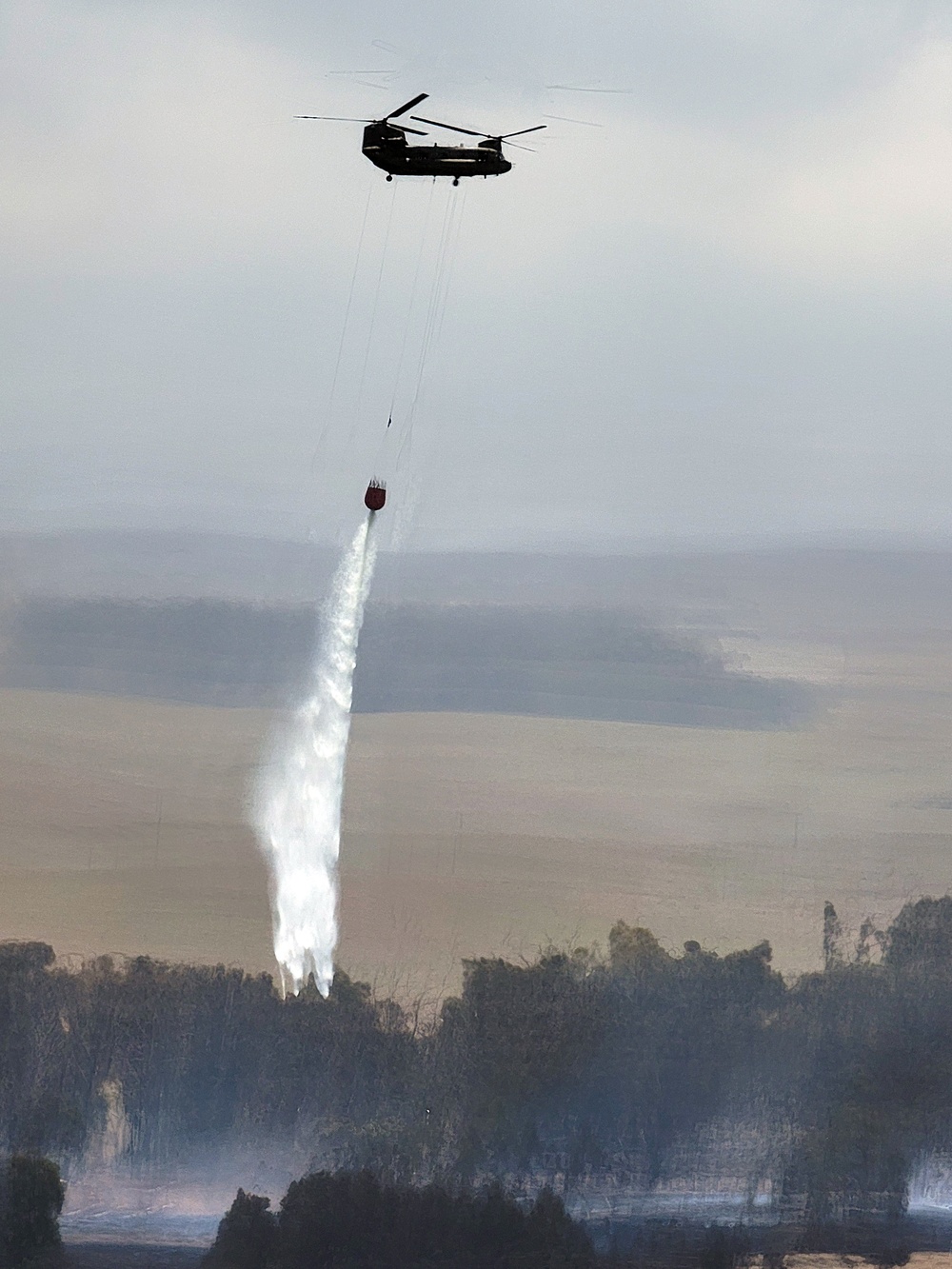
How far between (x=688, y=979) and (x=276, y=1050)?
19.1m

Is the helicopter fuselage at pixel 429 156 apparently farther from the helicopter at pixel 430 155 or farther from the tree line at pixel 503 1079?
the tree line at pixel 503 1079

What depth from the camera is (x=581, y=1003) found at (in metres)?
84.7

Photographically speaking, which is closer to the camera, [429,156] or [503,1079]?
[429,156]

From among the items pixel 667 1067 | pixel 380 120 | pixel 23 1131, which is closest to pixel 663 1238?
pixel 667 1067

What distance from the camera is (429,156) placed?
42.5m

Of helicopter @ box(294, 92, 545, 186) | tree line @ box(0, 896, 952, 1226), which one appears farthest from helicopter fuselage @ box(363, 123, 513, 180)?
tree line @ box(0, 896, 952, 1226)

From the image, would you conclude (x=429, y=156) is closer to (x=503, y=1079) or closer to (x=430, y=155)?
(x=430, y=155)

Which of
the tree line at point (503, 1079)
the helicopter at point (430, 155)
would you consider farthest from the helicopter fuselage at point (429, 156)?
the tree line at point (503, 1079)

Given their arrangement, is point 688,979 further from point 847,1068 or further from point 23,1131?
point 23,1131

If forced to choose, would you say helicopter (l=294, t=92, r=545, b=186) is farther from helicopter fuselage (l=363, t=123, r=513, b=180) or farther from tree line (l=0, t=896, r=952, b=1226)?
tree line (l=0, t=896, r=952, b=1226)

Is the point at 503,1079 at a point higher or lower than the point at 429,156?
lower

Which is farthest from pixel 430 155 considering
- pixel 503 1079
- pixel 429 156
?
pixel 503 1079

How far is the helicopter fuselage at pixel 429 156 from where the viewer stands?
42281 millimetres

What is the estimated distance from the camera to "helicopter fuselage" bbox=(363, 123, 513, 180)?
139ft
